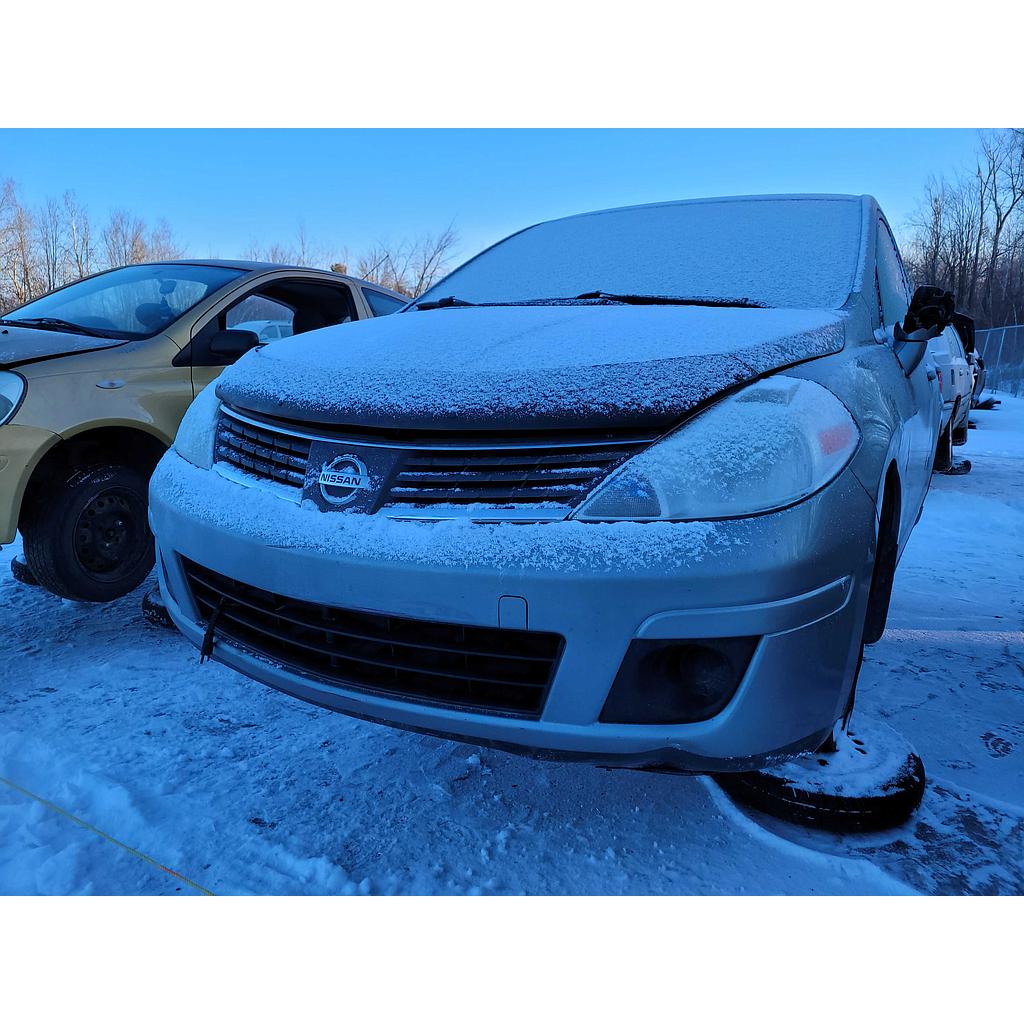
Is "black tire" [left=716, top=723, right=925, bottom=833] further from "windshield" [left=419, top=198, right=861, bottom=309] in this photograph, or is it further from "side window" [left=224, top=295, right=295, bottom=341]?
"side window" [left=224, top=295, right=295, bottom=341]

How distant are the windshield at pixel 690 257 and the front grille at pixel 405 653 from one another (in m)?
1.27

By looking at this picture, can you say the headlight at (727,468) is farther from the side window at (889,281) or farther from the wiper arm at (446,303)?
the wiper arm at (446,303)

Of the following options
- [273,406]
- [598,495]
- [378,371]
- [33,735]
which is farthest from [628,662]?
[33,735]

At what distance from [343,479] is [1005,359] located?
28242 mm

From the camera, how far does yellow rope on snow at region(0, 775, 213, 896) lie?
1.57 m

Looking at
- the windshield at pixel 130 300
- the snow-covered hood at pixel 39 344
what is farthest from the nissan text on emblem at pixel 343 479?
the windshield at pixel 130 300

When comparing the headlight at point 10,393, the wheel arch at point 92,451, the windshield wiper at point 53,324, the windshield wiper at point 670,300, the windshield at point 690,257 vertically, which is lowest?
the wheel arch at point 92,451

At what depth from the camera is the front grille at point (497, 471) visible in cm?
144

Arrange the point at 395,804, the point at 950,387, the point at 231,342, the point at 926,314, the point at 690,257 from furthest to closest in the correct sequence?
the point at 950,387
the point at 231,342
the point at 690,257
the point at 926,314
the point at 395,804

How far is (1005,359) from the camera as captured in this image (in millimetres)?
24500

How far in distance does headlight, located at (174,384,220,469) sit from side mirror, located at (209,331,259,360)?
103 cm

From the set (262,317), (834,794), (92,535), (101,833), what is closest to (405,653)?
(101,833)

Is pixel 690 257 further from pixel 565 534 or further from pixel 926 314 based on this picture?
pixel 565 534

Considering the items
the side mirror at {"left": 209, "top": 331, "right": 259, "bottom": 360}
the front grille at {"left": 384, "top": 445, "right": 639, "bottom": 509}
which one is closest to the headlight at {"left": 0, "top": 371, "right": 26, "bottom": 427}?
the side mirror at {"left": 209, "top": 331, "right": 259, "bottom": 360}
